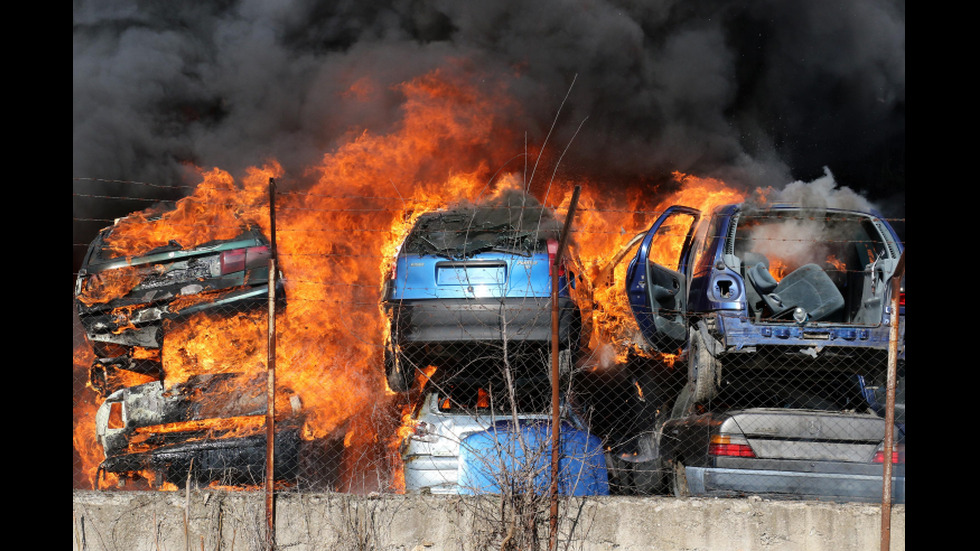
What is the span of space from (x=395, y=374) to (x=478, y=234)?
62.1 inches

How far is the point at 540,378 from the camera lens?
244 inches

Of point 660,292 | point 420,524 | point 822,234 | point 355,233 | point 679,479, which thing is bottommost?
point 420,524

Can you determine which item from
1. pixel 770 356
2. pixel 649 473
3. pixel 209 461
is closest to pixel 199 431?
pixel 209 461

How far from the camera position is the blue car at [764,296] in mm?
6266

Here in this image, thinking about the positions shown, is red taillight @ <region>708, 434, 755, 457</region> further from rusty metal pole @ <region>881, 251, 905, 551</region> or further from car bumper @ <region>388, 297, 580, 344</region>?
car bumper @ <region>388, 297, 580, 344</region>

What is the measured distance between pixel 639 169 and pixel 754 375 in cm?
602

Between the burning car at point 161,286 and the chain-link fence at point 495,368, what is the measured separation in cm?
2

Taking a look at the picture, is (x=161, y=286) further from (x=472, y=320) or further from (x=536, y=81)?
(x=536, y=81)

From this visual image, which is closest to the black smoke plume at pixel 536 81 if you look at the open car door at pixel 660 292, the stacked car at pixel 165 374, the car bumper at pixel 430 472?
the stacked car at pixel 165 374

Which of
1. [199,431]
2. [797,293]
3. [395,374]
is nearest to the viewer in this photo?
[199,431]

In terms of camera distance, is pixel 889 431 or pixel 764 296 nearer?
pixel 889 431

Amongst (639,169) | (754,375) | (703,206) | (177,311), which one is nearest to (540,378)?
(754,375)

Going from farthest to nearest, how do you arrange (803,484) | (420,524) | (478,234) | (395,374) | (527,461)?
(395,374) < (478,234) < (803,484) < (420,524) < (527,461)

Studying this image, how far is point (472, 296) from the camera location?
6348 millimetres
